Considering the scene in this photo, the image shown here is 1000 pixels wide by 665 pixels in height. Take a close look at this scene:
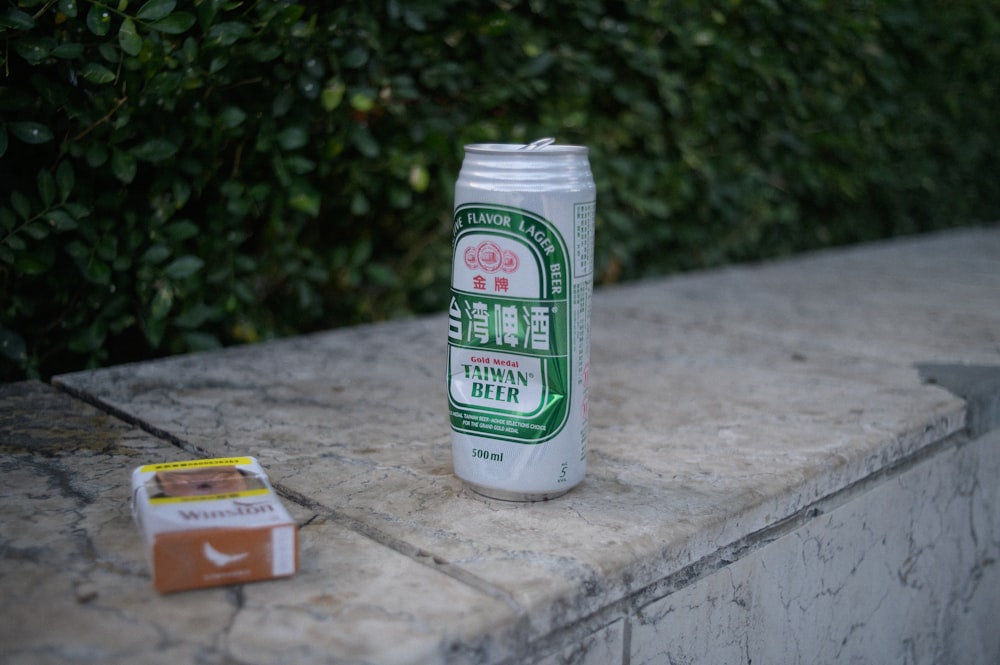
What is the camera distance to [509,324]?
1.16 m

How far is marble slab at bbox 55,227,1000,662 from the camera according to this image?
114 centimetres

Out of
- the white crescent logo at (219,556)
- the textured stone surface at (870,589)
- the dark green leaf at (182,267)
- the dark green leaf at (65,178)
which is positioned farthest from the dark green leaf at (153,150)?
the textured stone surface at (870,589)

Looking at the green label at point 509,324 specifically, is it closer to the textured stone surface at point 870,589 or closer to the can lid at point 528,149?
the can lid at point 528,149

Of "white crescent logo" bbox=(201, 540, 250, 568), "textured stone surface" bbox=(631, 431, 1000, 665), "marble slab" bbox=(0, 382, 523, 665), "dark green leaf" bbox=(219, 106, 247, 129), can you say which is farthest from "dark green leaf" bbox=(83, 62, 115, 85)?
"textured stone surface" bbox=(631, 431, 1000, 665)

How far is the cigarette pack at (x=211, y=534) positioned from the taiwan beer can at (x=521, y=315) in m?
0.29

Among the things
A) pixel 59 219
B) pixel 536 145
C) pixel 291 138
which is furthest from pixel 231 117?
pixel 536 145

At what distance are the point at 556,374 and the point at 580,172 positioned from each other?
0.25m

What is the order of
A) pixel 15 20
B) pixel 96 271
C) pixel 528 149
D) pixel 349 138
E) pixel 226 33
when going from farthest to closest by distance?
pixel 349 138
pixel 96 271
pixel 226 33
pixel 15 20
pixel 528 149

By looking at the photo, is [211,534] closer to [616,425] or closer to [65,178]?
[616,425]

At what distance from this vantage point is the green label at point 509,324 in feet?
3.74

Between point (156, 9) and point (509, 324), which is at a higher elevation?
point (156, 9)

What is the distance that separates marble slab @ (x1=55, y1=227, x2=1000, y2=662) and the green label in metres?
0.14

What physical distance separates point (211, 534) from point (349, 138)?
4.34ft

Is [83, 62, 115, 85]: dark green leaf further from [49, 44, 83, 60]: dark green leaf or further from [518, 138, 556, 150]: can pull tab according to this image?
[518, 138, 556, 150]: can pull tab
